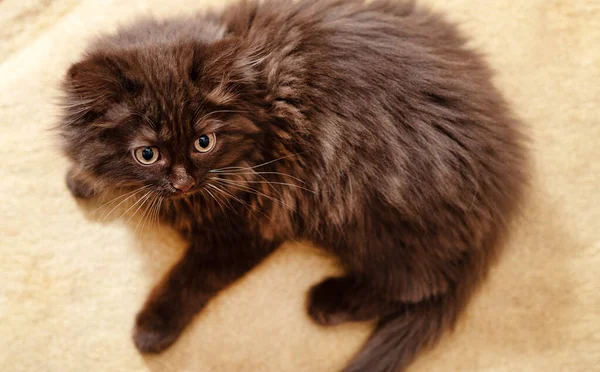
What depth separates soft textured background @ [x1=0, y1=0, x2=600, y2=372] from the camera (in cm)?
151

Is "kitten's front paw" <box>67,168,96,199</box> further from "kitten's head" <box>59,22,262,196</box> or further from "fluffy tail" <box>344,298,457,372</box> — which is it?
"fluffy tail" <box>344,298,457,372</box>

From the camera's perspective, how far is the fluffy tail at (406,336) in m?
1.43

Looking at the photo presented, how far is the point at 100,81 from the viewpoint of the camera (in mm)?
1133

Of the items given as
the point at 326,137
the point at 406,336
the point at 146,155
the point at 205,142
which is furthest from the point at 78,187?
the point at 406,336

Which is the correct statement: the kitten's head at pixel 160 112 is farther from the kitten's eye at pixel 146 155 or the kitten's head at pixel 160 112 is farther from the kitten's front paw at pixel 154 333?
the kitten's front paw at pixel 154 333

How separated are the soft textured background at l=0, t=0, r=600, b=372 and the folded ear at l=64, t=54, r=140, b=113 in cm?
43

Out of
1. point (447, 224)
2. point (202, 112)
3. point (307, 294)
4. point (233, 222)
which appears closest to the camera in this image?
point (202, 112)

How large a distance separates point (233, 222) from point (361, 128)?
475 millimetres

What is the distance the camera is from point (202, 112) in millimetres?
1189

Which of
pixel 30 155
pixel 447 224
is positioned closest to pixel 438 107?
pixel 447 224

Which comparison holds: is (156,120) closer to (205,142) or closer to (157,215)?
(205,142)

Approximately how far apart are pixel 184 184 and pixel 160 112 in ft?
0.60

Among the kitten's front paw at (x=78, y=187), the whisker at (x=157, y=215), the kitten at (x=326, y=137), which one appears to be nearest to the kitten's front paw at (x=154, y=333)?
the kitten at (x=326, y=137)

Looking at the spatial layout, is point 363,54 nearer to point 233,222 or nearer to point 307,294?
point 233,222
